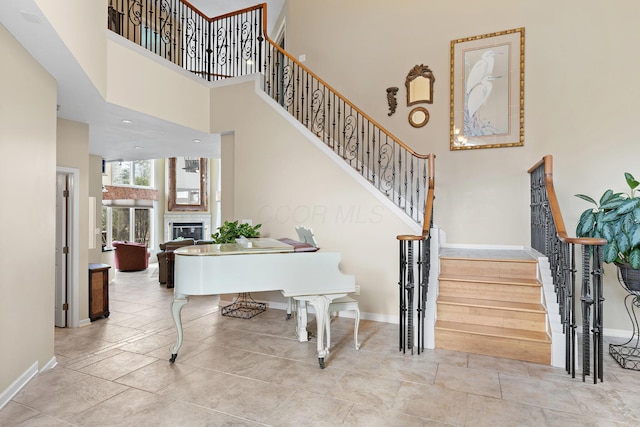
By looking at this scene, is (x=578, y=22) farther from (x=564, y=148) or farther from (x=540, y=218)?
(x=540, y=218)

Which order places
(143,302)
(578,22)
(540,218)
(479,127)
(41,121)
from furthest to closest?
(143,302) → (479,127) → (578,22) → (540,218) → (41,121)

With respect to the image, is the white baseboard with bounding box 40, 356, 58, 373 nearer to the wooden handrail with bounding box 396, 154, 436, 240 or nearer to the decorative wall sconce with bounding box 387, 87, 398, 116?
the wooden handrail with bounding box 396, 154, 436, 240

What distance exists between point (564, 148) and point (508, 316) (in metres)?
2.66

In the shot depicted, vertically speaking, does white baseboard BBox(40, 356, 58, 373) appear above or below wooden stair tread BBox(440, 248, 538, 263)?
below

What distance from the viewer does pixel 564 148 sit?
15.3ft

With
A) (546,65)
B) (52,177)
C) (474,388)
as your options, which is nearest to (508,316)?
(474,388)

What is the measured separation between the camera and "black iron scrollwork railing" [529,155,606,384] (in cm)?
276

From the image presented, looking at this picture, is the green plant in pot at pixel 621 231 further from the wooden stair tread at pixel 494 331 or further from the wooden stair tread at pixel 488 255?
the wooden stair tread at pixel 494 331

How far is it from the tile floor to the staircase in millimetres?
165

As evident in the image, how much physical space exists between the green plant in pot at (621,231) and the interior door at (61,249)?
6025 millimetres

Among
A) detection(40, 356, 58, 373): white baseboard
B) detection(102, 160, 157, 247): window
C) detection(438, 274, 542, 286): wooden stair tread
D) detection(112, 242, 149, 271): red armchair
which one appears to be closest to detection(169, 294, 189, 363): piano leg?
detection(40, 356, 58, 373): white baseboard

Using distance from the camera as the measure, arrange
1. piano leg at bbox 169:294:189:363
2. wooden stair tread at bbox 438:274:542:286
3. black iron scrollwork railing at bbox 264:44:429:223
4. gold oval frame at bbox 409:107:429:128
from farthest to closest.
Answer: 1. gold oval frame at bbox 409:107:429:128
2. black iron scrollwork railing at bbox 264:44:429:223
3. wooden stair tread at bbox 438:274:542:286
4. piano leg at bbox 169:294:189:363

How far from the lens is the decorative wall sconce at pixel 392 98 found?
567 cm

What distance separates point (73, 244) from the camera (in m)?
4.46
